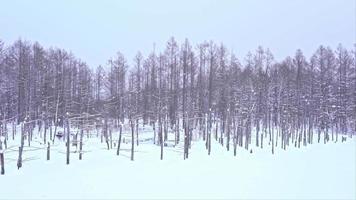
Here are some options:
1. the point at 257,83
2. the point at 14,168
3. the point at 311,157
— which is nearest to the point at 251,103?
the point at 257,83

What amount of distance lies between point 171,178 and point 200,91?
30.6 metres

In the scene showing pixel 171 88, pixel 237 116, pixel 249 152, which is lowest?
pixel 249 152

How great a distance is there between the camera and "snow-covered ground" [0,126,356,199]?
1848 cm

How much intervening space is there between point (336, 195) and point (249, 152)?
67.1ft

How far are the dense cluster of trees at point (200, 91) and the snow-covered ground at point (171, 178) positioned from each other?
15.5 m

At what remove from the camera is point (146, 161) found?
28.8m

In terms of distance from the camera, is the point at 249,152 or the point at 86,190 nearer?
the point at 86,190

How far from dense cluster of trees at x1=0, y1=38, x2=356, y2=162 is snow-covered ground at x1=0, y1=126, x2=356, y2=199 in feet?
51.0

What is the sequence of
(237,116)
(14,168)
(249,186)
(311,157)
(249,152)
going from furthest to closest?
(237,116)
(249,152)
(311,157)
(14,168)
(249,186)

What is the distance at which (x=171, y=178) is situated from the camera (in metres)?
22.4

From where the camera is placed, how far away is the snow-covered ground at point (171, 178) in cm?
1848

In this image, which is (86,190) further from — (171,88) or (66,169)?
(171,88)

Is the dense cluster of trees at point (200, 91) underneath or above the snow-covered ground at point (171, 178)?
above

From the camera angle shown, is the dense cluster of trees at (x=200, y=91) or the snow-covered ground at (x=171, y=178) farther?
the dense cluster of trees at (x=200, y=91)
